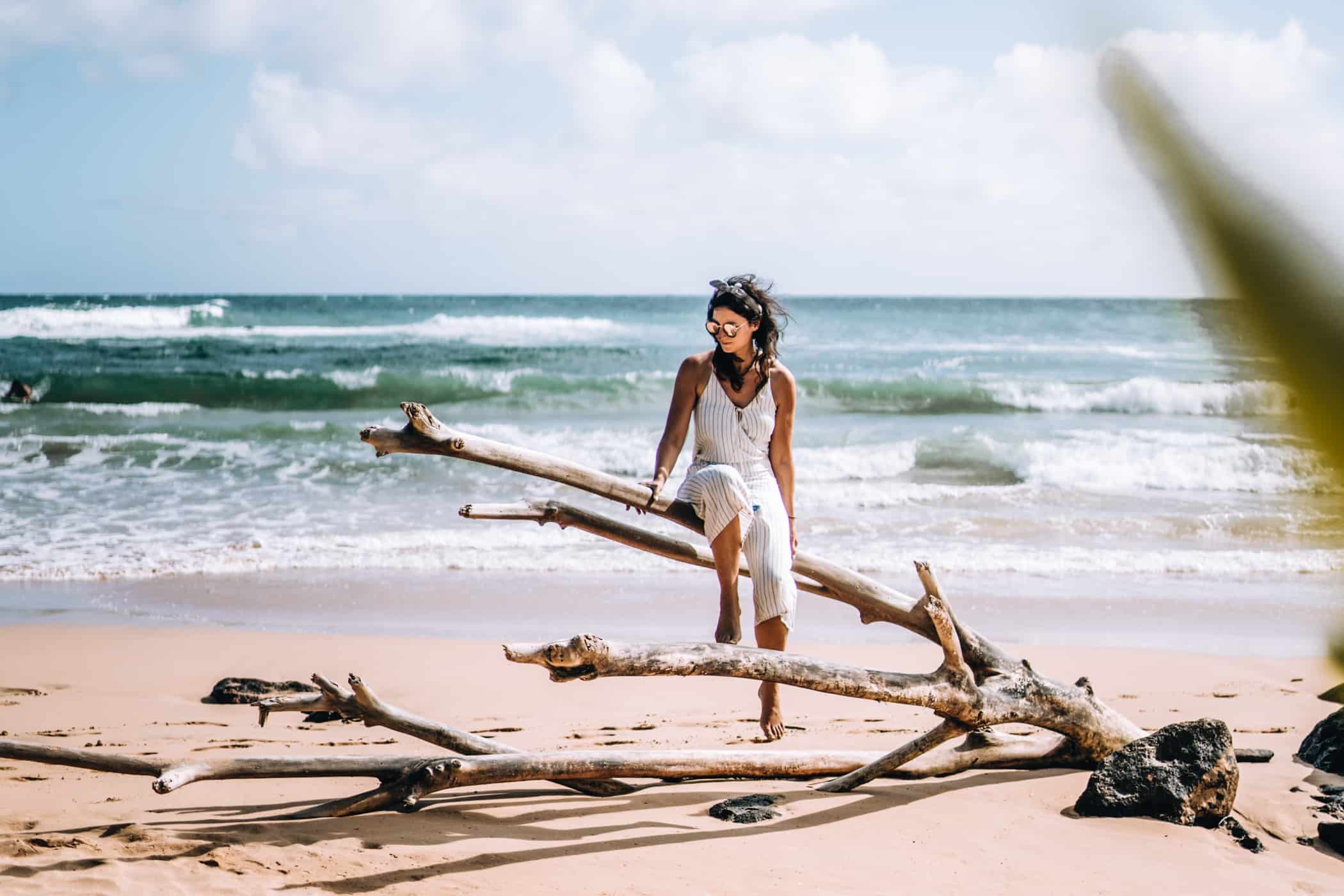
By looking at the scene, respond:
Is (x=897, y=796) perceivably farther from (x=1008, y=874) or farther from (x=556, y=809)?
(x=556, y=809)

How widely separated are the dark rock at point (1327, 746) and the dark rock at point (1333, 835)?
70 cm

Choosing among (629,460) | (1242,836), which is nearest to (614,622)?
(1242,836)

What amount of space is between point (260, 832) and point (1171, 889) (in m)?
3.01

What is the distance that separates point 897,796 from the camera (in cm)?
434

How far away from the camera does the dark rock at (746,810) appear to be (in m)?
4.06

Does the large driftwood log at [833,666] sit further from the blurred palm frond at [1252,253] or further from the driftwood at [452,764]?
the blurred palm frond at [1252,253]

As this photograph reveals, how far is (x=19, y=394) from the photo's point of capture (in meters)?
21.0

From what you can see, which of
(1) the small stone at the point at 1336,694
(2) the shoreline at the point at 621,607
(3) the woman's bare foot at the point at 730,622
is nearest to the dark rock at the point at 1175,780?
(1) the small stone at the point at 1336,694

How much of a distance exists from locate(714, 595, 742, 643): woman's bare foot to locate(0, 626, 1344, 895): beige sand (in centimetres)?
61

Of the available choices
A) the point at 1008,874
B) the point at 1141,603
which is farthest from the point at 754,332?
the point at 1141,603

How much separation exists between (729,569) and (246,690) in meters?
2.91

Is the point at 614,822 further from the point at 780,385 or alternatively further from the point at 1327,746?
the point at 1327,746

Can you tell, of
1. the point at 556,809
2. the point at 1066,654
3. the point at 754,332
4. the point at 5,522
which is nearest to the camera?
the point at 556,809

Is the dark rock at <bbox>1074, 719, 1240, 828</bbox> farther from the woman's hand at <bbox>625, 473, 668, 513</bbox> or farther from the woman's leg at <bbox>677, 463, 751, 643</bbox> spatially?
the woman's hand at <bbox>625, 473, 668, 513</bbox>
